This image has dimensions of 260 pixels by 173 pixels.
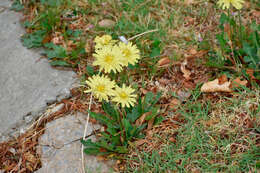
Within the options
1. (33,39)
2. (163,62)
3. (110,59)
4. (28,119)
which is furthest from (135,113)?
(33,39)

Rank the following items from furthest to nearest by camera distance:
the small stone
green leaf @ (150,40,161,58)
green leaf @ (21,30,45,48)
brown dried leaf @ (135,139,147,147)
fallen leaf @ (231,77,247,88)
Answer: green leaf @ (21,30,45,48)
green leaf @ (150,40,161,58)
the small stone
fallen leaf @ (231,77,247,88)
brown dried leaf @ (135,139,147,147)

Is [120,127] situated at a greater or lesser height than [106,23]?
lesser

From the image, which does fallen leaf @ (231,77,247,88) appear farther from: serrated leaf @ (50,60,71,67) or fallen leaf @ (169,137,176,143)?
serrated leaf @ (50,60,71,67)

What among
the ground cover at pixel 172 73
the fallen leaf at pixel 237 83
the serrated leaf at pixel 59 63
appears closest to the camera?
the ground cover at pixel 172 73

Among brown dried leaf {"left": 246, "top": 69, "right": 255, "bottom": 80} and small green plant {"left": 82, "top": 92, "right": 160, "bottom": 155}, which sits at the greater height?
brown dried leaf {"left": 246, "top": 69, "right": 255, "bottom": 80}

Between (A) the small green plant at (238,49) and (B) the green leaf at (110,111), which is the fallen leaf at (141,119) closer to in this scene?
(B) the green leaf at (110,111)

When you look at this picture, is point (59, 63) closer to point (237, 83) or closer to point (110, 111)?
point (110, 111)

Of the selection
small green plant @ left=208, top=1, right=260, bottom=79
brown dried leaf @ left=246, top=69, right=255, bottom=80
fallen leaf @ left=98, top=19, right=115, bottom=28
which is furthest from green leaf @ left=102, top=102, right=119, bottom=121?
fallen leaf @ left=98, top=19, right=115, bottom=28

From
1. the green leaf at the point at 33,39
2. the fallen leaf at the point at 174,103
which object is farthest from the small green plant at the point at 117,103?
the green leaf at the point at 33,39
